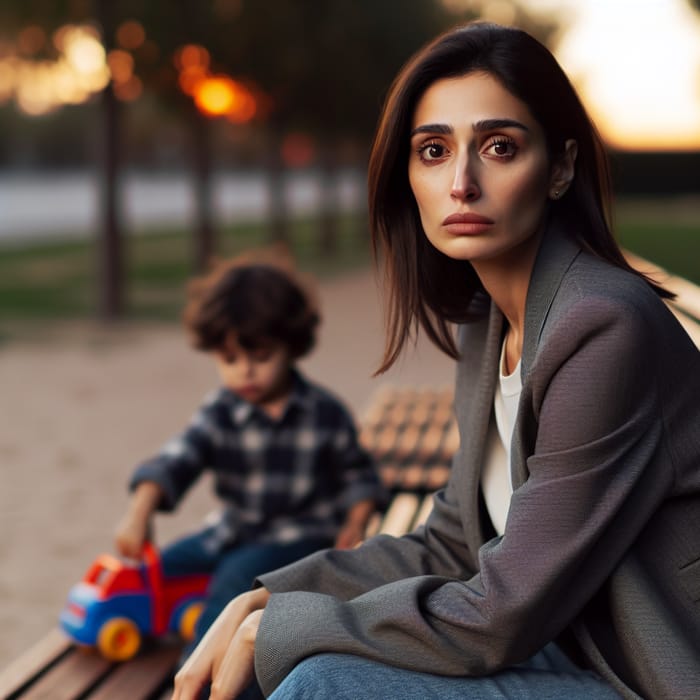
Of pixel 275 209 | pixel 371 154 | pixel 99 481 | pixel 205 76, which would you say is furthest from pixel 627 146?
pixel 371 154

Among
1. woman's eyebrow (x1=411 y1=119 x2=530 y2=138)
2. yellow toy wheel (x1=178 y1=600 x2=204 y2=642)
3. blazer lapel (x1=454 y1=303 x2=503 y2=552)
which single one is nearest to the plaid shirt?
yellow toy wheel (x1=178 y1=600 x2=204 y2=642)

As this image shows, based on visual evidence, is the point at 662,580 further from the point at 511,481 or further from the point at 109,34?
the point at 109,34

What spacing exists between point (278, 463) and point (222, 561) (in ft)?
1.13

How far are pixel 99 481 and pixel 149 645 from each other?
2.90 metres

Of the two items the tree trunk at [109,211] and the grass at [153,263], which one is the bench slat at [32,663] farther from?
the tree trunk at [109,211]

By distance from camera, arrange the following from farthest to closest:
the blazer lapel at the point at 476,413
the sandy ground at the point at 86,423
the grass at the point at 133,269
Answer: the grass at the point at 133,269 → the sandy ground at the point at 86,423 → the blazer lapel at the point at 476,413

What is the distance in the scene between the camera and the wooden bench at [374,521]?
3.29m

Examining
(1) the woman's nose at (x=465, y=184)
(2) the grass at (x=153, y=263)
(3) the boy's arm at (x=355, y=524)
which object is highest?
(1) the woman's nose at (x=465, y=184)

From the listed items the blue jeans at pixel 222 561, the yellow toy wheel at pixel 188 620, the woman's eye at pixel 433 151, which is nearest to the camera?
the woman's eye at pixel 433 151

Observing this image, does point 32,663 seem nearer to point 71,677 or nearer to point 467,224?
point 71,677

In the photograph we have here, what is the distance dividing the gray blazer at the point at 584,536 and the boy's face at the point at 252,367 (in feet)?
5.76

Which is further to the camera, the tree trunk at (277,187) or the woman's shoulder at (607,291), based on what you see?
the tree trunk at (277,187)

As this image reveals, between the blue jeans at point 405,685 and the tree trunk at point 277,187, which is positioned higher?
the blue jeans at point 405,685

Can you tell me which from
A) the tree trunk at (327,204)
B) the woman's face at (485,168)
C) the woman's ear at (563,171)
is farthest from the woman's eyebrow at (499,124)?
the tree trunk at (327,204)
